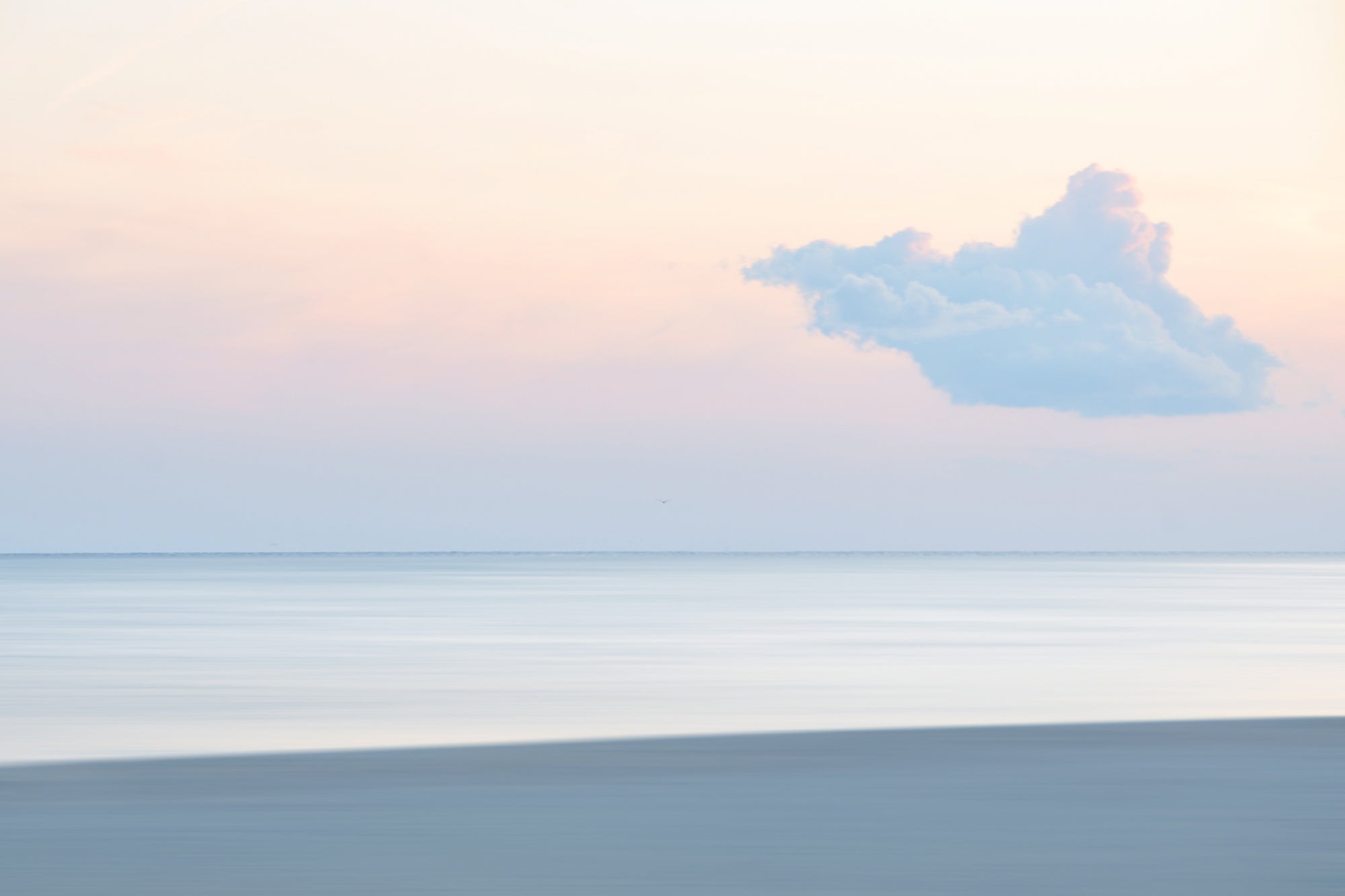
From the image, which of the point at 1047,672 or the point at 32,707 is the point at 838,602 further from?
the point at 32,707

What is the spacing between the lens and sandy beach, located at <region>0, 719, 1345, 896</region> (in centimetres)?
1255

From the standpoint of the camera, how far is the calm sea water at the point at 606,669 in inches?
1026

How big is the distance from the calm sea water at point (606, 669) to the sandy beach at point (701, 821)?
14.2 feet

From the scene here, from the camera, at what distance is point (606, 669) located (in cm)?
3909

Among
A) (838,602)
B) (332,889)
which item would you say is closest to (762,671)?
(332,889)

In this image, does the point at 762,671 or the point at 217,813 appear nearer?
the point at 217,813

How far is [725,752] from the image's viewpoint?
68.2 ft

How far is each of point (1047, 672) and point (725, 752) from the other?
19.5 meters

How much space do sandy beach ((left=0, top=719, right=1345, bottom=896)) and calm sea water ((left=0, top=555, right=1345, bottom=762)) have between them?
14.2ft

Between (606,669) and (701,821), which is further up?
(606,669)

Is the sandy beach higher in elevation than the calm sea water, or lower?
lower

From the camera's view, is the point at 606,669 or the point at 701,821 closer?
the point at 701,821

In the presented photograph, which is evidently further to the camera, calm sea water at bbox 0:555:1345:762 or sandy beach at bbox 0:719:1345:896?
calm sea water at bbox 0:555:1345:762

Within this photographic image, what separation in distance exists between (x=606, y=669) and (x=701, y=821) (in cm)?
2405
